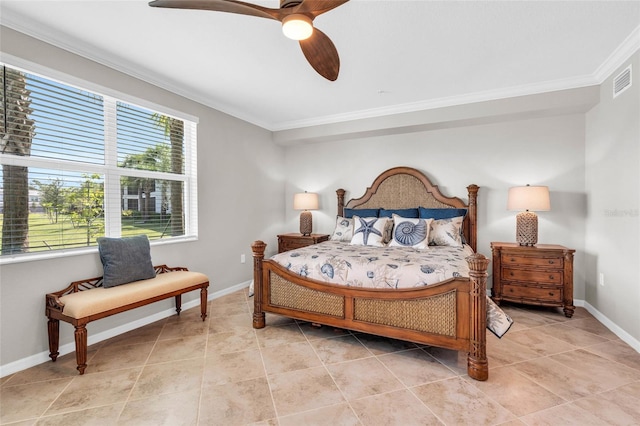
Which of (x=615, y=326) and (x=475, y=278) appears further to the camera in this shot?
(x=615, y=326)

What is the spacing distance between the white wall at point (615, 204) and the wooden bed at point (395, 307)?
5.20 ft

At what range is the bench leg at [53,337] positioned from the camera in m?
2.33

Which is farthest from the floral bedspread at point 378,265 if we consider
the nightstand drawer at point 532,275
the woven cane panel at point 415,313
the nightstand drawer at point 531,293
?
the nightstand drawer at point 531,293

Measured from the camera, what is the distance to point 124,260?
266 centimetres

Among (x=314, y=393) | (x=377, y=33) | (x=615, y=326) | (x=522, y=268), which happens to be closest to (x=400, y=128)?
(x=377, y=33)

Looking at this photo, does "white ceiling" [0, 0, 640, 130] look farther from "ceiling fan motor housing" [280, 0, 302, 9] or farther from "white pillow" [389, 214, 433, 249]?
"white pillow" [389, 214, 433, 249]

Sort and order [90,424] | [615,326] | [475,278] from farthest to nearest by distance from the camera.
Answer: [615,326] < [475,278] < [90,424]

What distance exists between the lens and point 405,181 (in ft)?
14.4

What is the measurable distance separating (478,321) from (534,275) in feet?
5.85

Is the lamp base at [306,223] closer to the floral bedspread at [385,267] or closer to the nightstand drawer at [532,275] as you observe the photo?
the floral bedspread at [385,267]

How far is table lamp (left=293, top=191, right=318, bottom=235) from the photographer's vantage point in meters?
4.69

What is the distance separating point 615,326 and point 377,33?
11.1ft

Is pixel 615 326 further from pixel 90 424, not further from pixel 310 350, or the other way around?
pixel 90 424

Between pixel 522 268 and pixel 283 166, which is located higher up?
pixel 283 166
